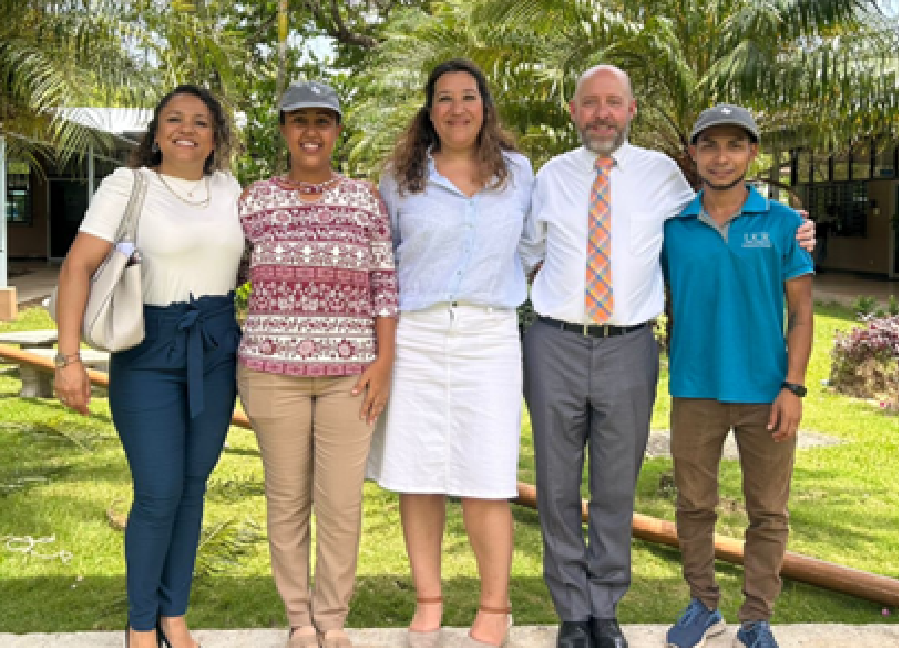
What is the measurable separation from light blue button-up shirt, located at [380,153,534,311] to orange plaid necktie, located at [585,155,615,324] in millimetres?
252

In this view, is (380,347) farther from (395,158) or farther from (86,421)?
(86,421)

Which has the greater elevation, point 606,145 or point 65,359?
point 606,145

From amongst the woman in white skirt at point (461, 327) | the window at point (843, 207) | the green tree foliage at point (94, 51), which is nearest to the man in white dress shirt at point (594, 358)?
the woman in white skirt at point (461, 327)

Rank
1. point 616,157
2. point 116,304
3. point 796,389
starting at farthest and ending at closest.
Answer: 1. point 616,157
2. point 796,389
3. point 116,304

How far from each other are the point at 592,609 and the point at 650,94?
6.31 meters

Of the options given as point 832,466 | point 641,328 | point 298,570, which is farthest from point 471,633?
point 832,466

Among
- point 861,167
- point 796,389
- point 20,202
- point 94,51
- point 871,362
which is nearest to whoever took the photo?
point 796,389

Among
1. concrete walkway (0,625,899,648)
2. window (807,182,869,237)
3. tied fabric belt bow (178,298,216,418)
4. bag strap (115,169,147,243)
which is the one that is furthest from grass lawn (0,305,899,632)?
window (807,182,869,237)

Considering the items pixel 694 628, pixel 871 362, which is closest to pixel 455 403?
pixel 694 628

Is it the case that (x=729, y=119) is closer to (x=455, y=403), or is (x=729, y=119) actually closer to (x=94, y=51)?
(x=455, y=403)

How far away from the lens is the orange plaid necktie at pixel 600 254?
3.29 metres

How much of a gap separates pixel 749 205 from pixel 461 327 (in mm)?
1071

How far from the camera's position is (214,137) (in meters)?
3.33

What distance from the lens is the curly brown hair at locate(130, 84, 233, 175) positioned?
3.25 metres
